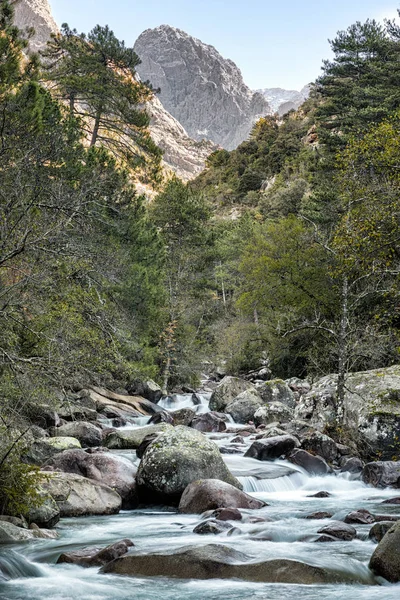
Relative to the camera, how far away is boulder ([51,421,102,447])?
50.2 feet

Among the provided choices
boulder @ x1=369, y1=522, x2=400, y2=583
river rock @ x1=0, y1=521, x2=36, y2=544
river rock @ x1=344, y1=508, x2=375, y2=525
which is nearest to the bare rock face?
river rock @ x1=0, y1=521, x2=36, y2=544

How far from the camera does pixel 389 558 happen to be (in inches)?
275

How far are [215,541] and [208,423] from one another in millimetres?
11991

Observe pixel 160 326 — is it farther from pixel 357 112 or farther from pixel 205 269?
pixel 357 112

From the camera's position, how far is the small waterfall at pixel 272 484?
12.8m

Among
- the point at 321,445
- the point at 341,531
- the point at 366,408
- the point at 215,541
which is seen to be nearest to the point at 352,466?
the point at 321,445

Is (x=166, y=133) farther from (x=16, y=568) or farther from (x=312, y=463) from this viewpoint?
(x=16, y=568)

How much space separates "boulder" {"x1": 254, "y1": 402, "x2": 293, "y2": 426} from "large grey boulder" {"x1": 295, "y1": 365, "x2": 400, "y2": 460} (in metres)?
1.48

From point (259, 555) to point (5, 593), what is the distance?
133 inches

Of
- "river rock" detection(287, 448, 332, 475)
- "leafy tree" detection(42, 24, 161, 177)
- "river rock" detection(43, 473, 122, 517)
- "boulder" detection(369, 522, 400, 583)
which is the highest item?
"leafy tree" detection(42, 24, 161, 177)

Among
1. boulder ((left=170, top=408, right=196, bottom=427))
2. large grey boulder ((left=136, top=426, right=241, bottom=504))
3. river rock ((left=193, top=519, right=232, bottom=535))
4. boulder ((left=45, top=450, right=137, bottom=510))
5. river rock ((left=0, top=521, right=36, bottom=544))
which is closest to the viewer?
river rock ((left=0, top=521, right=36, bottom=544))

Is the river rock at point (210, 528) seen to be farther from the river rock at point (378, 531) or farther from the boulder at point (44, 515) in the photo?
the boulder at point (44, 515)

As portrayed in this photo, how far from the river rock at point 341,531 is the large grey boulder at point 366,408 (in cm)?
394

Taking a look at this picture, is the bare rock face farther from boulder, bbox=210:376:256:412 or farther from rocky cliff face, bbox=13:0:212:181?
boulder, bbox=210:376:256:412
